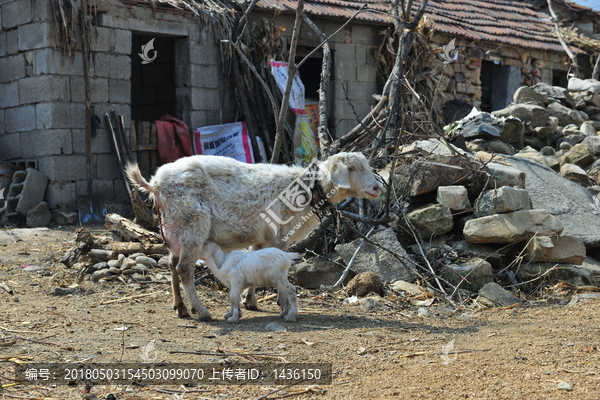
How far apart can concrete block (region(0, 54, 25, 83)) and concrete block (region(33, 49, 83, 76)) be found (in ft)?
1.21

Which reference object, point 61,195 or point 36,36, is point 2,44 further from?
point 61,195

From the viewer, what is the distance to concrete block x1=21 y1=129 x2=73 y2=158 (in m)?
10.8

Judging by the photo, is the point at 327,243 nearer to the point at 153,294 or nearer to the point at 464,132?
the point at 153,294

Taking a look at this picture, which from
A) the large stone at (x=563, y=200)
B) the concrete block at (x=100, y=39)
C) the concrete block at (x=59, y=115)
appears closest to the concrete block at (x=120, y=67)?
the concrete block at (x=100, y=39)

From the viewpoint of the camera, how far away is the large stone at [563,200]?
8.17 meters

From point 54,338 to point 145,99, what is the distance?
33.8 ft

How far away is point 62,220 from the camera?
1075cm

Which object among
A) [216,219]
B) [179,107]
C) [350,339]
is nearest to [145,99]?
[179,107]

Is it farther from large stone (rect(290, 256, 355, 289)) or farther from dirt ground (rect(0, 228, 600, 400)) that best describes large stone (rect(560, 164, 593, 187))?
large stone (rect(290, 256, 355, 289))

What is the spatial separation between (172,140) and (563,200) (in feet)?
21.2

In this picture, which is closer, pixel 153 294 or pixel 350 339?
pixel 350 339

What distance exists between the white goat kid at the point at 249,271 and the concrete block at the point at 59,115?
607 centimetres

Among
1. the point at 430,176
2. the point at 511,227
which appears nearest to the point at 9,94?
the point at 430,176

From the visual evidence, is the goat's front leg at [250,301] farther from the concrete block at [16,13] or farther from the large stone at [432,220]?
the concrete block at [16,13]
